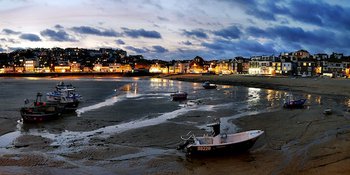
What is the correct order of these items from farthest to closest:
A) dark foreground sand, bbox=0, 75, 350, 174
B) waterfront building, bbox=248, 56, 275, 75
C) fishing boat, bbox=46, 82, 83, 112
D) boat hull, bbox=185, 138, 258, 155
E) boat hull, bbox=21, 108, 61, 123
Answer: waterfront building, bbox=248, 56, 275, 75 < fishing boat, bbox=46, 82, 83, 112 < boat hull, bbox=21, 108, 61, 123 < boat hull, bbox=185, 138, 258, 155 < dark foreground sand, bbox=0, 75, 350, 174

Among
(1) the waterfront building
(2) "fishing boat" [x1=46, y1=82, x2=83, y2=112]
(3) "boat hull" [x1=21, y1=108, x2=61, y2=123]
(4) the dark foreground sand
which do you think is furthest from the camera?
(1) the waterfront building

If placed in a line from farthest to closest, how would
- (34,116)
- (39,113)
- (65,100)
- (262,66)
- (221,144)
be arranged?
(262,66) < (65,100) < (39,113) < (34,116) < (221,144)

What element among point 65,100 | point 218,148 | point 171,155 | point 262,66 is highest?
point 262,66

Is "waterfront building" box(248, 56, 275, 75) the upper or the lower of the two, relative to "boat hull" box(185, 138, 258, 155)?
upper

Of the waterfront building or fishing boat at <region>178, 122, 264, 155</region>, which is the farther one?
the waterfront building

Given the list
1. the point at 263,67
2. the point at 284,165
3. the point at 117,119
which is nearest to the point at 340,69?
the point at 263,67

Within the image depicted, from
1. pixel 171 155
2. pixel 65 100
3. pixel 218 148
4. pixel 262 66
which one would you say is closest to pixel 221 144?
pixel 218 148

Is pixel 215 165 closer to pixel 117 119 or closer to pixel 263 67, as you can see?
pixel 117 119

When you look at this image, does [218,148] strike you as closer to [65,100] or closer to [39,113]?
[39,113]

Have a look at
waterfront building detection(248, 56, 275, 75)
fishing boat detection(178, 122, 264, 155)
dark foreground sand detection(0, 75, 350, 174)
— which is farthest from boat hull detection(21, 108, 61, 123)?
waterfront building detection(248, 56, 275, 75)

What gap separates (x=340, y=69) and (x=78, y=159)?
456 feet

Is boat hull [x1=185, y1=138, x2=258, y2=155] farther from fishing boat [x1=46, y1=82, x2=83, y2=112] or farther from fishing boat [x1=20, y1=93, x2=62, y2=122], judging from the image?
fishing boat [x1=46, y1=82, x2=83, y2=112]

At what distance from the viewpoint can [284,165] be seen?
54.6 ft

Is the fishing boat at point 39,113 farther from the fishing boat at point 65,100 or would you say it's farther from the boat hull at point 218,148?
the boat hull at point 218,148
